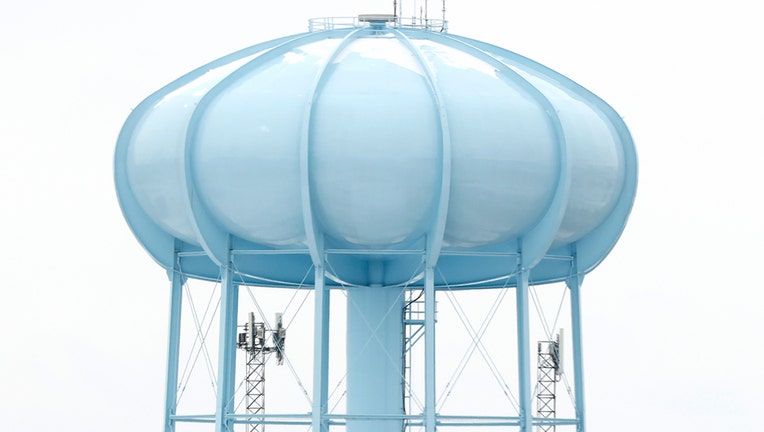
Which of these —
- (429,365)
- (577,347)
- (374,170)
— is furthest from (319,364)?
(577,347)

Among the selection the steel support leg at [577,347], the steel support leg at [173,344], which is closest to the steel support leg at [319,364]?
the steel support leg at [173,344]

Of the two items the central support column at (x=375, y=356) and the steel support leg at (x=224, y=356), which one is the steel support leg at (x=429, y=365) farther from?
the central support column at (x=375, y=356)

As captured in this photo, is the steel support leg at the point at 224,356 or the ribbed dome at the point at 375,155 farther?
the steel support leg at the point at 224,356

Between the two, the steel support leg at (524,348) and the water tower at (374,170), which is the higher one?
the water tower at (374,170)

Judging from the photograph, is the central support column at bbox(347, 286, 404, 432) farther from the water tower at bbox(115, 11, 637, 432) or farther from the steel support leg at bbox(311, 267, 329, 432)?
the steel support leg at bbox(311, 267, 329, 432)

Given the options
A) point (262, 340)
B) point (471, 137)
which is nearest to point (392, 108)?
point (471, 137)

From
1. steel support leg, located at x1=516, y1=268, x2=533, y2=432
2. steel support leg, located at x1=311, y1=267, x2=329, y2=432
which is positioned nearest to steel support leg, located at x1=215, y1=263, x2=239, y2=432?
steel support leg, located at x1=311, y1=267, x2=329, y2=432

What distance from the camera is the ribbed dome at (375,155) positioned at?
124 feet

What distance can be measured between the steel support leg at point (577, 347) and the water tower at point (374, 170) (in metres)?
0.04

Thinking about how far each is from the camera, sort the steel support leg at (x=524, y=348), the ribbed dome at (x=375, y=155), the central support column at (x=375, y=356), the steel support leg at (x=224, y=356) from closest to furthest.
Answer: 1. the ribbed dome at (x=375, y=155)
2. the steel support leg at (x=224, y=356)
3. the steel support leg at (x=524, y=348)
4. the central support column at (x=375, y=356)

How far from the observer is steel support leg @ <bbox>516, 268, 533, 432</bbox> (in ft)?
131

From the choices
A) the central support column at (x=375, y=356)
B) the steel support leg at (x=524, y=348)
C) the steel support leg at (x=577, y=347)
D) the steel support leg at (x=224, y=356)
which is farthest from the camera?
the central support column at (x=375, y=356)

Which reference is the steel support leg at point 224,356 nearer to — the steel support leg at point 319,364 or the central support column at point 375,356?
the steel support leg at point 319,364

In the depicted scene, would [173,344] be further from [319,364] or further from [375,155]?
[375,155]
